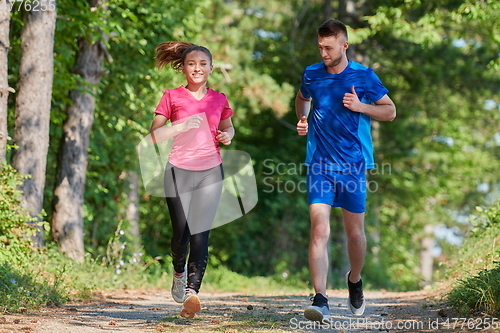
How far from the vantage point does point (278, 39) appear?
17.9 m

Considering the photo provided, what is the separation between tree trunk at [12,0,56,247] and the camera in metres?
8.45

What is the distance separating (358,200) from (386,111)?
75cm

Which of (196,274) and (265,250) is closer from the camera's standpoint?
(196,274)

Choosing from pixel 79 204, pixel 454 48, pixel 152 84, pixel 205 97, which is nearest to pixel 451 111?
pixel 454 48

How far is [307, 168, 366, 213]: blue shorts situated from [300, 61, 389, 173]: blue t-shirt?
53 mm

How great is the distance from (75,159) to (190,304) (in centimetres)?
584

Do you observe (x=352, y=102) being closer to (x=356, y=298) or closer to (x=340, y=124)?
(x=340, y=124)

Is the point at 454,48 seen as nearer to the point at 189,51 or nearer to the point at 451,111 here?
the point at 451,111

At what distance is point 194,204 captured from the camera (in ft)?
17.8

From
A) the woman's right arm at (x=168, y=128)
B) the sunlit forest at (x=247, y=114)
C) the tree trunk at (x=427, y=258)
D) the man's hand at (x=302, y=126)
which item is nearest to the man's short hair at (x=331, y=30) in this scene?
the man's hand at (x=302, y=126)

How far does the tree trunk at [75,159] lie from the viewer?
1033cm

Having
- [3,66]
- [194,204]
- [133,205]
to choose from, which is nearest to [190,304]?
[194,204]

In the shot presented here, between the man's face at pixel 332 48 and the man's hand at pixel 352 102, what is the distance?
0.33m

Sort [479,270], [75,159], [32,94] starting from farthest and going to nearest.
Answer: [75,159]
[32,94]
[479,270]
